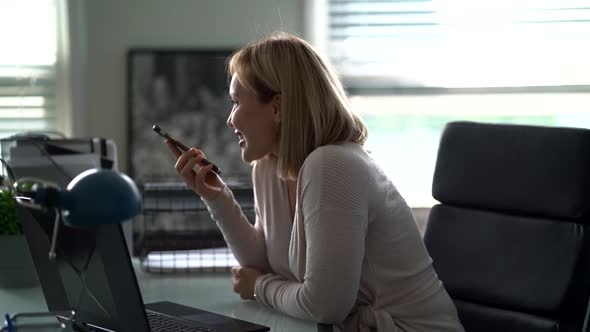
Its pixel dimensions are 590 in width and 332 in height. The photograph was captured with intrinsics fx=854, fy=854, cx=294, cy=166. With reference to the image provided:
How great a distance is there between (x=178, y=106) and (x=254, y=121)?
1.43 meters

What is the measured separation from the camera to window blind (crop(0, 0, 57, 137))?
311cm

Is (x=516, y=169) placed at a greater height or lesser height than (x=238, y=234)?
greater

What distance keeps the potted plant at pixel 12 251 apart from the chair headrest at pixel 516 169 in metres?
0.88

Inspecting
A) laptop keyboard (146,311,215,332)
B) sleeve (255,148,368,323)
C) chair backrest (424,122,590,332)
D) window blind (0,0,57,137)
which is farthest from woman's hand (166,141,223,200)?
window blind (0,0,57,137)

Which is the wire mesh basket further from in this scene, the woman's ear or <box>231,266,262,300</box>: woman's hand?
the woman's ear

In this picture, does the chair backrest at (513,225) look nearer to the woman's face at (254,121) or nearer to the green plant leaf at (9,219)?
the woman's face at (254,121)

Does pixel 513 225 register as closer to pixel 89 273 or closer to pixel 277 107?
pixel 277 107

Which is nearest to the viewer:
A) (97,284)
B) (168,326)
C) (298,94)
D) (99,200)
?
(99,200)

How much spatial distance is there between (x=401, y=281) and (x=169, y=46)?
176 cm

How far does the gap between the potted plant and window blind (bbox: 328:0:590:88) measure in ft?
5.48

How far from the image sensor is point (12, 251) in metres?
1.76

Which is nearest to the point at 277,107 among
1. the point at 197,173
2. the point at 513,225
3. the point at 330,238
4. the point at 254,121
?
the point at 254,121

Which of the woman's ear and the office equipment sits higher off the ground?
the woman's ear

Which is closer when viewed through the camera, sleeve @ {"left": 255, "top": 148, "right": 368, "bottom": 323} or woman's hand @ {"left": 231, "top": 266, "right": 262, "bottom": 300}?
sleeve @ {"left": 255, "top": 148, "right": 368, "bottom": 323}
